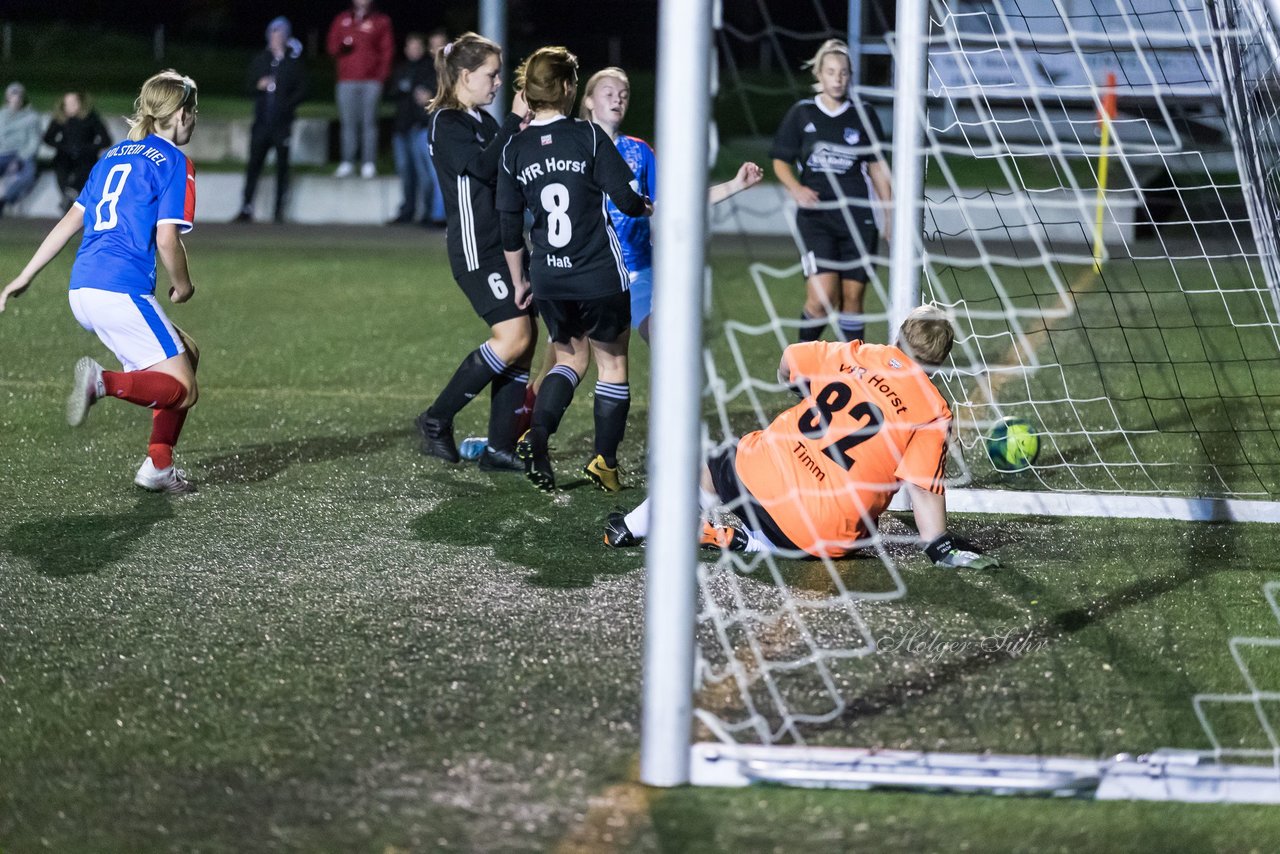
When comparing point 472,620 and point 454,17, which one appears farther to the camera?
→ point 454,17

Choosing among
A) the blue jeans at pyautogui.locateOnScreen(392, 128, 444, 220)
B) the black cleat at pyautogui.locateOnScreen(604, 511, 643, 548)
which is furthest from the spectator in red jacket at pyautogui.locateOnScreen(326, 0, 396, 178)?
the black cleat at pyautogui.locateOnScreen(604, 511, 643, 548)

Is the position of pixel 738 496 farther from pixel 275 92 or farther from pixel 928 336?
pixel 275 92

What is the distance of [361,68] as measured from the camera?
54.9 feet

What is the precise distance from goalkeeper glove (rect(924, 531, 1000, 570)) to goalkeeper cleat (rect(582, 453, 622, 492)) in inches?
56.5

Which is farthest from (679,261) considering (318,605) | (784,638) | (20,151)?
(20,151)

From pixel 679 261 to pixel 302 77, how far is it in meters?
14.1

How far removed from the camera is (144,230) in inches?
219

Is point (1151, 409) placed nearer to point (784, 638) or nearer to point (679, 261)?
point (784, 638)

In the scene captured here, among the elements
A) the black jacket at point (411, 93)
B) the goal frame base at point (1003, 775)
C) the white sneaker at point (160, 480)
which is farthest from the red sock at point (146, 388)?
the black jacket at point (411, 93)

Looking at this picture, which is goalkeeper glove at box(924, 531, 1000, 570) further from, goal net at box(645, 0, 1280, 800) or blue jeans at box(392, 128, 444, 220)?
blue jeans at box(392, 128, 444, 220)

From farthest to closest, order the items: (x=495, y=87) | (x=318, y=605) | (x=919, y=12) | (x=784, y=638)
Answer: (x=495, y=87)
(x=919, y=12)
(x=318, y=605)
(x=784, y=638)

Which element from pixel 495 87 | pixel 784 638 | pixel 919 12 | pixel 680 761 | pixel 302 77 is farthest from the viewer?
pixel 302 77

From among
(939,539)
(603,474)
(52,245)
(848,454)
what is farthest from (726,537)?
(52,245)

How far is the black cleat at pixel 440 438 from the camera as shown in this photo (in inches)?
251
